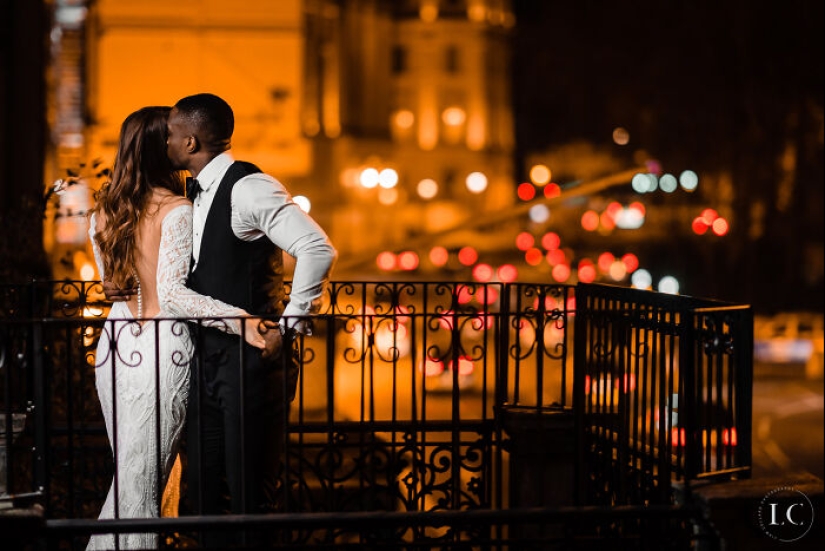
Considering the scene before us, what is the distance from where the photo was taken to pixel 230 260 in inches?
232

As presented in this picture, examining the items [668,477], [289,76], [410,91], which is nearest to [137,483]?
[668,477]

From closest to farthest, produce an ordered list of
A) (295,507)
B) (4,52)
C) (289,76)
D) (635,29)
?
1. (295,507)
2. (4,52)
3. (289,76)
4. (635,29)

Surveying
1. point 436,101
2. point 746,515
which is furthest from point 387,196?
point 746,515

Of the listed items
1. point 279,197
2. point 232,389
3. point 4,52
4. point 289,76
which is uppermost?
point 289,76

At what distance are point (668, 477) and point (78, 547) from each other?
3582mm

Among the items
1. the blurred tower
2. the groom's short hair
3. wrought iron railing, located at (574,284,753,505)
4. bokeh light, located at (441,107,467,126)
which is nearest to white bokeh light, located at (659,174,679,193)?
wrought iron railing, located at (574,284,753,505)

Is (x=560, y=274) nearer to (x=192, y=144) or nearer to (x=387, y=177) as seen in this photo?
(x=387, y=177)

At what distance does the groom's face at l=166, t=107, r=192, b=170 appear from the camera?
19.4ft

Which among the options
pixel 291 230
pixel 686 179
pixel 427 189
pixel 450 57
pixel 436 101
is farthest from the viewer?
pixel 450 57

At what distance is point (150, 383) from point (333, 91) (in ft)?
213

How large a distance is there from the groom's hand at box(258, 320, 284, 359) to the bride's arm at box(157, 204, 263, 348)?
0.03 m

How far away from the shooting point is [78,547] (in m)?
7.69

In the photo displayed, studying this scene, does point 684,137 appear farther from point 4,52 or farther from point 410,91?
point 410,91

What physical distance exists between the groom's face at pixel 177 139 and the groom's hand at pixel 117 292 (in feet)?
2.11
